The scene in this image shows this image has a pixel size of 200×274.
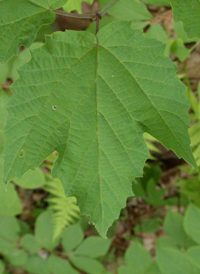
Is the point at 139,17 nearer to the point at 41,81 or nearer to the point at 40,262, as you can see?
the point at 41,81

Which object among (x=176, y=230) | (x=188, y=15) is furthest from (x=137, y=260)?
(x=188, y=15)

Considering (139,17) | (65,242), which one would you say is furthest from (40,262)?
(139,17)

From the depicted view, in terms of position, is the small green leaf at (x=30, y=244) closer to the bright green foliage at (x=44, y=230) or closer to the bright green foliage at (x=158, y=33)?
the bright green foliage at (x=44, y=230)

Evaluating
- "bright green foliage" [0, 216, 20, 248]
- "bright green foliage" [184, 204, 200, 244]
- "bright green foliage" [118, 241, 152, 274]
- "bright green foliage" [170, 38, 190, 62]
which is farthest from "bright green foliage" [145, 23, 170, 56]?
"bright green foliage" [0, 216, 20, 248]

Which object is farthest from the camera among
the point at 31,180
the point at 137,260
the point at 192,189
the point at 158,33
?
the point at 192,189

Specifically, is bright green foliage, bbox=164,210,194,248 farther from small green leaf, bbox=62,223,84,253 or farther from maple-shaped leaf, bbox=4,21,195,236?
maple-shaped leaf, bbox=4,21,195,236

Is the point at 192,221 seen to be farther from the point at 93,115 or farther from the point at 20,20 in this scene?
the point at 20,20
